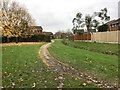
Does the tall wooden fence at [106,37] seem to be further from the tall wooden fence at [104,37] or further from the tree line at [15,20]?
the tree line at [15,20]

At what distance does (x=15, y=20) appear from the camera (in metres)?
59.9

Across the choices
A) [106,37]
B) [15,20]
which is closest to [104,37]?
[106,37]

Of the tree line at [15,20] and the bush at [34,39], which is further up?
the tree line at [15,20]

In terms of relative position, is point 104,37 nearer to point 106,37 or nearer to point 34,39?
point 106,37

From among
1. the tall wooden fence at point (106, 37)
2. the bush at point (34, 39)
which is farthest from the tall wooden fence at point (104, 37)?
the bush at point (34, 39)

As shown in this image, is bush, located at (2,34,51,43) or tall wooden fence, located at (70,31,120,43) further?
bush, located at (2,34,51,43)

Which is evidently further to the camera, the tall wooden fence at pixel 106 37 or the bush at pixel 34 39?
the bush at pixel 34 39

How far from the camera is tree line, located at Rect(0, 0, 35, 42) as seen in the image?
5773 cm

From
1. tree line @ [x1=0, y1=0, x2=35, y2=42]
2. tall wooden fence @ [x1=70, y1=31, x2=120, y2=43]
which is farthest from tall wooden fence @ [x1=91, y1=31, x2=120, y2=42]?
tree line @ [x1=0, y1=0, x2=35, y2=42]

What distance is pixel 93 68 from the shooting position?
14938mm

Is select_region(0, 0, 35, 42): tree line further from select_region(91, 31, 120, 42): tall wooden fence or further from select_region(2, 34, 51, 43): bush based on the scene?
select_region(91, 31, 120, 42): tall wooden fence

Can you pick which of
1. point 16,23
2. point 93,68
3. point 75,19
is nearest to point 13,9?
point 16,23

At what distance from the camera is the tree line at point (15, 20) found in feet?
189

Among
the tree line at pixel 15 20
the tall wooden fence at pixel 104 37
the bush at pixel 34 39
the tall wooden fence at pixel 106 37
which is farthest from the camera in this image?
the bush at pixel 34 39
